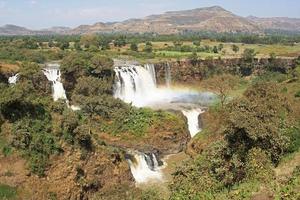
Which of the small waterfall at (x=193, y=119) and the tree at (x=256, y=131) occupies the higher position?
the tree at (x=256, y=131)

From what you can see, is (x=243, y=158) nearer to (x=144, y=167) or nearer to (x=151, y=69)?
(x=144, y=167)

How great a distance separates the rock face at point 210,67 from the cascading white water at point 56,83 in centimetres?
1577

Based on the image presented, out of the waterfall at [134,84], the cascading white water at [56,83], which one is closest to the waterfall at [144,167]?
the cascading white water at [56,83]

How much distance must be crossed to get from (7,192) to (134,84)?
25.8 metres

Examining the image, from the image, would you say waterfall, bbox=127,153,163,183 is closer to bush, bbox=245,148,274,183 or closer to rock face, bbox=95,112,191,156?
Result: rock face, bbox=95,112,191,156

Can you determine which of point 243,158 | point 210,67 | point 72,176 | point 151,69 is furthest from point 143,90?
point 243,158

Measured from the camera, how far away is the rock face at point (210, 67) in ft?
192

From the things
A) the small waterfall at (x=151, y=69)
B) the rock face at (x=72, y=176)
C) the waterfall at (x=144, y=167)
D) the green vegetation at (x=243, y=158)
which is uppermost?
the green vegetation at (x=243, y=158)

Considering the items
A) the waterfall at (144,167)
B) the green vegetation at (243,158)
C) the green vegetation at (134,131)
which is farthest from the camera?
the waterfall at (144,167)

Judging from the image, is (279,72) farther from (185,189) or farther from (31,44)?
(185,189)

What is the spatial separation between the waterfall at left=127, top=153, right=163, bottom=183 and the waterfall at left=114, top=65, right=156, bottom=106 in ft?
49.1

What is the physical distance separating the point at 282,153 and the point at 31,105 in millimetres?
16031

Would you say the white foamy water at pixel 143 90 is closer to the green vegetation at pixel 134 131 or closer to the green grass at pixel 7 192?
the green vegetation at pixel 134 131

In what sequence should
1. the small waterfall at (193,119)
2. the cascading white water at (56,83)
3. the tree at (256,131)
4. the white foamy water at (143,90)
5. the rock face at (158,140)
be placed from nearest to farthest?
the tree at (256,131) < the rock face at (158,140) < the small waterfall at (193,119) < the cascading white water at (56,83) < the white foamy water at (143,90)
